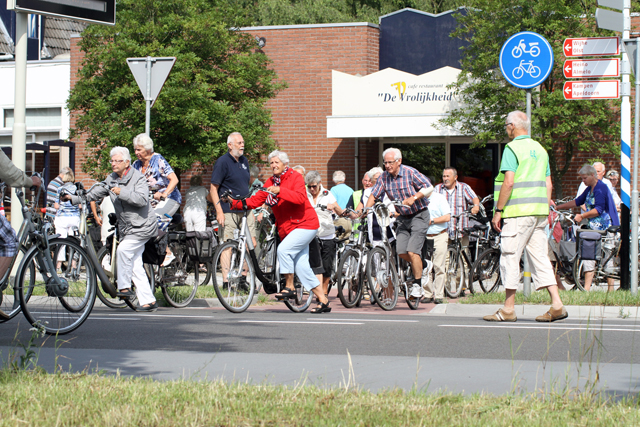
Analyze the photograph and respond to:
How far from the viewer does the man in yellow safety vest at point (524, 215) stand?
824cm

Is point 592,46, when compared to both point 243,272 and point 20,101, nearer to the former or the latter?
point 243,272

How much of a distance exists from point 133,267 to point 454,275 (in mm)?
5407

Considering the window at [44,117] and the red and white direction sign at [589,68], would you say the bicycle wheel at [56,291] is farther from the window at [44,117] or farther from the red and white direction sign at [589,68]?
the window at [44,117]

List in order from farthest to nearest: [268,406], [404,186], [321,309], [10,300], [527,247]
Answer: [404,186]
[321,309]
[527,247]
[10,300]
[268,406]

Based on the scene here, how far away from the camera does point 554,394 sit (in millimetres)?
4441

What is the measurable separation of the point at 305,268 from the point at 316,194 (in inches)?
108

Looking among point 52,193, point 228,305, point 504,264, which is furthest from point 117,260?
point 52,193

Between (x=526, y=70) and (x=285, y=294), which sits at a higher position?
(x=526, y=70)

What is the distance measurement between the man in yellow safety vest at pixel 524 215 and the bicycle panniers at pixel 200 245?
3739 mm

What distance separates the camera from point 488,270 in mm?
12344

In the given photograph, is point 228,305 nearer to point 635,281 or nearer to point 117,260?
point 117,260

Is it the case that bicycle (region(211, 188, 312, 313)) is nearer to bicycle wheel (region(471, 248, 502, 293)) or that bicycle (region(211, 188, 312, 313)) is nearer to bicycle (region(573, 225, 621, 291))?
bicycle wheel (region(471, 248, 502, 293))

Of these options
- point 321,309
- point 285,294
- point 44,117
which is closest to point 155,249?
point 285,294

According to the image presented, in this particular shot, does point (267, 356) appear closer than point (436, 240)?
Yes
